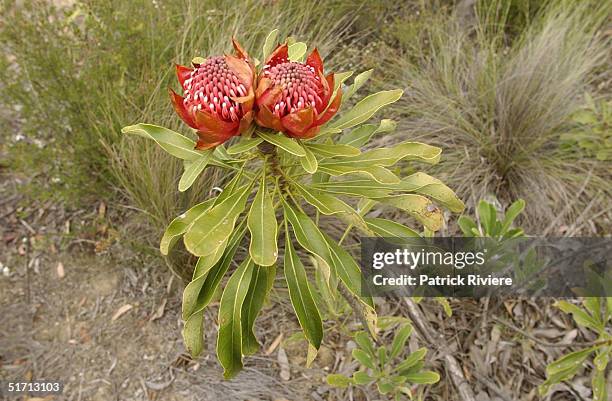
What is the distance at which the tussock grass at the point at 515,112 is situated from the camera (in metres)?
3.33

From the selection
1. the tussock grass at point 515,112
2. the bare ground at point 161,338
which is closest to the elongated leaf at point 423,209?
the bare ground at point 161,338

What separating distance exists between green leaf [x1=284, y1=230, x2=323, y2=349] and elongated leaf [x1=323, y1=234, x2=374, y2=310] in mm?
116

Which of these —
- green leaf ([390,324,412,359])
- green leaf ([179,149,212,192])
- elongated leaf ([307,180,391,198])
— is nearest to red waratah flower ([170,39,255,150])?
green leaf ([179,149,212,192])

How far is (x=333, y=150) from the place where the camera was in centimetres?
163

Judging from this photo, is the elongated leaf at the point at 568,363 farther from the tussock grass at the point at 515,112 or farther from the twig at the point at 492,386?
the tussock grass at the point at 515,112

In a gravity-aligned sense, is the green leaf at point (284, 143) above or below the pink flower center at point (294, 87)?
below

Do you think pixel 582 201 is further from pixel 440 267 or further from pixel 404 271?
pixel 440 267

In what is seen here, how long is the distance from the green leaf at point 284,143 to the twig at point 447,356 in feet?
4.59

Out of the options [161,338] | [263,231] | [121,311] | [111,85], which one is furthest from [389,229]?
[111,85]

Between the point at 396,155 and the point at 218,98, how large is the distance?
0.66 meters

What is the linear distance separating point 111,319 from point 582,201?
290 centimetres

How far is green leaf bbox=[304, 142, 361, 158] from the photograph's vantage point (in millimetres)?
1610

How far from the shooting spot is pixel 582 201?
3.35 metres

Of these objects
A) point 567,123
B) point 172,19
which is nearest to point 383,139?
point 567,123
